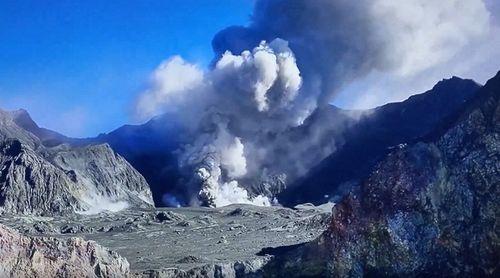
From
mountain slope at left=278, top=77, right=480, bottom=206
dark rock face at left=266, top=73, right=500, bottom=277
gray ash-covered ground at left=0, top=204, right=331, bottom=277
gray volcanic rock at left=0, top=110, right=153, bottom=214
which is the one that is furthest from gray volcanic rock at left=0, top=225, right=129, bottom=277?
mountain slope at left=278, top=77, right=480, bottom=206

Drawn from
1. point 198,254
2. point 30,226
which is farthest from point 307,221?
point 30,226

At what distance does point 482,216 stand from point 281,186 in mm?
135763

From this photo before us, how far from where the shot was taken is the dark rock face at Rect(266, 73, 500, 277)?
5184cm

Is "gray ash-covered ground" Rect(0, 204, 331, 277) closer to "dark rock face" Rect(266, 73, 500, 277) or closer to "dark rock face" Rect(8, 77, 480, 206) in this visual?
"dark rock face" Rect(266, 73, 500, 277)

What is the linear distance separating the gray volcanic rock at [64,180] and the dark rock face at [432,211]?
110936 mm

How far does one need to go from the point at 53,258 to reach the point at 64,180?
108 m

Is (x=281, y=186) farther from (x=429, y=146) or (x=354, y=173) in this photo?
(x=429, y=146)

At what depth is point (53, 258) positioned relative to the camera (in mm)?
60594

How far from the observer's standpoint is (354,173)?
177 metres

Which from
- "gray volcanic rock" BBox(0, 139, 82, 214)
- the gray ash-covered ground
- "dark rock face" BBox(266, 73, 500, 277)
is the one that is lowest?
"dark rock face" BBox(266, 73, 500, 277)

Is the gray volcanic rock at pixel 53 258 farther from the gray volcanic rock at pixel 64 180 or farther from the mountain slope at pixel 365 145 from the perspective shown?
the mountain slope at pixel 365 145

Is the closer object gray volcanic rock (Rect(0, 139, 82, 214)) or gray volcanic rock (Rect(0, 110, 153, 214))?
gray volcanic rock (Rect(0, 139, 82, 214))

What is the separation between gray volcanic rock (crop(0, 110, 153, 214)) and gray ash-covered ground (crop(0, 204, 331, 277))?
10629 mm

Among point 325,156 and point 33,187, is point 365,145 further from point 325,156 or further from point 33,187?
point 33,187
